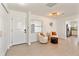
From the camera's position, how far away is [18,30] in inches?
193

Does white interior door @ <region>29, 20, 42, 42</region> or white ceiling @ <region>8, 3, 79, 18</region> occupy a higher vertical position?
white ceiling @ <region>8, 3, 79, 18</region>

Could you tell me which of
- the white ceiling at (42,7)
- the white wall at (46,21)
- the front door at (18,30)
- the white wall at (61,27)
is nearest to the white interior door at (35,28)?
the white wall at (46,21)

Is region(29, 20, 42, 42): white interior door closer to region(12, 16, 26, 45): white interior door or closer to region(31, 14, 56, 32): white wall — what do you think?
region(31, 14, 56, 32): white wall

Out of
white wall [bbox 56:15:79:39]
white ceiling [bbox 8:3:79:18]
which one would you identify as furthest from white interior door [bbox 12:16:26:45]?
white wall [bbox 56:15:79:39]

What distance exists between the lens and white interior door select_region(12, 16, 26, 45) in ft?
15.4

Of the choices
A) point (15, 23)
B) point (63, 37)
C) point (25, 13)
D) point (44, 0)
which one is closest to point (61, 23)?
point (63, 37)

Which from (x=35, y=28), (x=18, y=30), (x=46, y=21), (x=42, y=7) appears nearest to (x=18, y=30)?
(x=18, y=30)

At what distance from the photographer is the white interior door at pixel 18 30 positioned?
4703 mm

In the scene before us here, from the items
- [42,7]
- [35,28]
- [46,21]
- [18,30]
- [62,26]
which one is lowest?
[18,30]

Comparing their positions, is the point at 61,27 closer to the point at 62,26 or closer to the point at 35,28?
the point at 62,26

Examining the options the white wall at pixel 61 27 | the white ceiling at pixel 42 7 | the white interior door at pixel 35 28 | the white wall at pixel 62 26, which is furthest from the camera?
the white wall at pixel 61 27

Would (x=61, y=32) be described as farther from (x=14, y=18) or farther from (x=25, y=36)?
(x=14, y=18)

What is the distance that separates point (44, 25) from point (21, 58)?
602 centimetres

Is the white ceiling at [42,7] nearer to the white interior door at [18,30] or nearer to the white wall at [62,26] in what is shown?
the white interior door at [18,30]
